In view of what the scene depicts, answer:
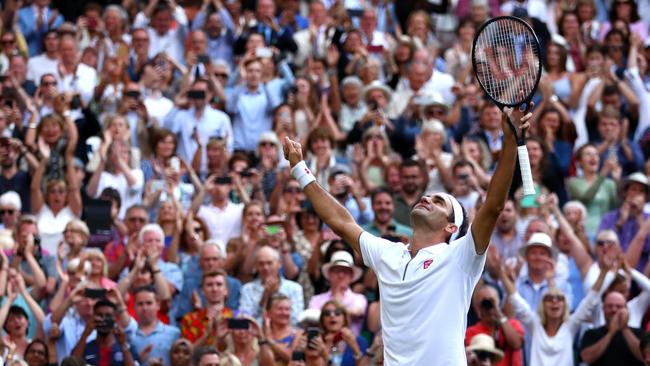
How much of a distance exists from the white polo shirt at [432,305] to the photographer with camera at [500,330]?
4.97m

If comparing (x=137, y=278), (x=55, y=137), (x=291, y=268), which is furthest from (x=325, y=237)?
(x=55, y=137)

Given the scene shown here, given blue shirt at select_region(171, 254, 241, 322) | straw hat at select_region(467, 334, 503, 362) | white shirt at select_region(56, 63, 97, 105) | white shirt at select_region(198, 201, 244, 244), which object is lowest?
straw hat at select_region(467, 334, 503, 362)

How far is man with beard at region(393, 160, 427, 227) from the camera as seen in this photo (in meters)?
15.1

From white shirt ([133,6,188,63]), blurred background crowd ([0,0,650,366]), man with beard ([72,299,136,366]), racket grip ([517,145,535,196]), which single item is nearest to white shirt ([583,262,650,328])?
blurred background crowd ([0,0,650,366])

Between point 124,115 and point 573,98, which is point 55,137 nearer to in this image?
point 124,115

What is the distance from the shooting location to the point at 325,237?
14.2 meters

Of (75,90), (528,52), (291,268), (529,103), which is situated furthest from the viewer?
(75,90)

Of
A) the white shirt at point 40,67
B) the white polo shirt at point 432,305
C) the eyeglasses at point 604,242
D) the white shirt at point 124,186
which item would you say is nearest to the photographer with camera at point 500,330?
the eyeglasses at point 604,242

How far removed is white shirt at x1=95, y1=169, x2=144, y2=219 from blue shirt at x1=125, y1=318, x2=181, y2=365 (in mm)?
2552

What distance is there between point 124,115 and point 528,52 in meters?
9.05

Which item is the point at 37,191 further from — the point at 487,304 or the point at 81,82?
the point at 487,304

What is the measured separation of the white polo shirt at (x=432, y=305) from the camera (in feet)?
25.3

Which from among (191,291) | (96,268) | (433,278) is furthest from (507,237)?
(433,278)

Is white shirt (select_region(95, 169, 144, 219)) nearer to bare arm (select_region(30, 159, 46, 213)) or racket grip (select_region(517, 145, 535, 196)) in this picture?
bare arm (select_region(30, 159, 46, 213))
